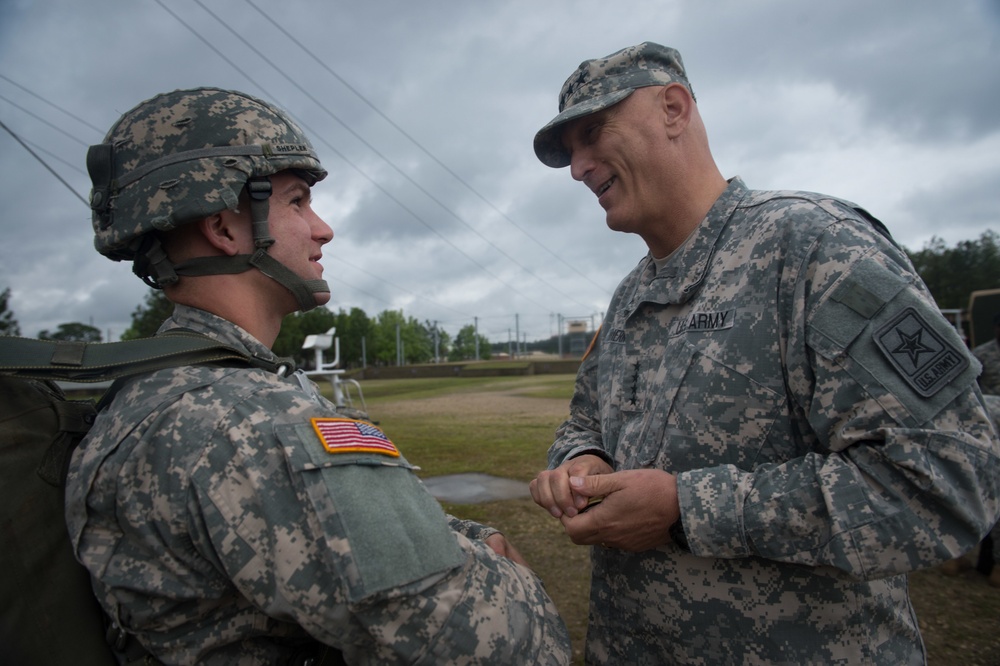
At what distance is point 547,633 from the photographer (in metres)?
1.54

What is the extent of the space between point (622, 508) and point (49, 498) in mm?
1452

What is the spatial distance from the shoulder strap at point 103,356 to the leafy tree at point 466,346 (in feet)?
297

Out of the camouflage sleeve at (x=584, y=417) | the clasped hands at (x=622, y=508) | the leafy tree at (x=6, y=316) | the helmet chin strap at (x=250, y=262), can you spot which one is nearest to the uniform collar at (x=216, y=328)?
the helmet chin strap at (x=250, y=262)

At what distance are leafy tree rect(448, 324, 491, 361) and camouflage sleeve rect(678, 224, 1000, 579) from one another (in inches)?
3565

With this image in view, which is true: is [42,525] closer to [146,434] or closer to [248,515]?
[146,434]

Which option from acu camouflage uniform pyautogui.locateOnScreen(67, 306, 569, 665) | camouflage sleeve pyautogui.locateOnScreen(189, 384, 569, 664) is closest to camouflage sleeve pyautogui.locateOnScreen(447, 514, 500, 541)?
acu camouflage uniform pyautogui.locateOnScreen(67, 306, 569, 665)

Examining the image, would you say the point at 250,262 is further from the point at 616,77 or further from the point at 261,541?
the point at 616,77

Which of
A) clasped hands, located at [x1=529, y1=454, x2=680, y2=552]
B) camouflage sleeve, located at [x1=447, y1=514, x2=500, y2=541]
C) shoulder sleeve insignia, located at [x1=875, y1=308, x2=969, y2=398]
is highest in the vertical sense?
shoulder sleeve insignia, located at [x1=875, y1=308, x2=969, y2=398]

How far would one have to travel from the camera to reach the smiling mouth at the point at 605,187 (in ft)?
7.33

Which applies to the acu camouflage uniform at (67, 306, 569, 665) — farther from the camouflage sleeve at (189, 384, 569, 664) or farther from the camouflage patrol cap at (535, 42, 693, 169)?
the camouflage patrol cap at (535, 42, 693, 169)

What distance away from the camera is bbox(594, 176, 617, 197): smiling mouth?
2.23 metres

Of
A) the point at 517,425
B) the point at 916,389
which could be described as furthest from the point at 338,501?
the point at 517,425

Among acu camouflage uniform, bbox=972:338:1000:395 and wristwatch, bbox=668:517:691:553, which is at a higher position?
acu camouflage uniform, bbox=972:338:1000:395

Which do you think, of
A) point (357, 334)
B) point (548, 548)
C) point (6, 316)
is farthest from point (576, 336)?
point (548, 548)
